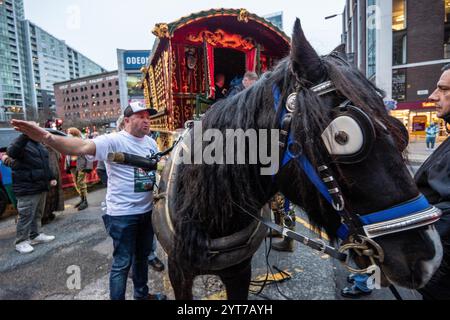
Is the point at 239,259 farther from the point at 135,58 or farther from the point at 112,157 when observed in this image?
the point at 135,58

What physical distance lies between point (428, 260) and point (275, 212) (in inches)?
102

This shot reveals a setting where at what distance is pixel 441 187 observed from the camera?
1428 millimetres

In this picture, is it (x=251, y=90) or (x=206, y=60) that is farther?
(x=206, y=60)

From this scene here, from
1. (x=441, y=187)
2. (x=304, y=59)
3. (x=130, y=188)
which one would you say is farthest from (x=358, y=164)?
(x=130, y=188)

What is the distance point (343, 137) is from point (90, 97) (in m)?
86.5

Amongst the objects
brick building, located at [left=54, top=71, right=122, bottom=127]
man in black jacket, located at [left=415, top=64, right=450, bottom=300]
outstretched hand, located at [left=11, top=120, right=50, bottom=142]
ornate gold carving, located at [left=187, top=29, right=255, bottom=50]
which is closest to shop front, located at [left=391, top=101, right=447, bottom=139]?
ornate gold carving, located at [left=187, top=29, right=255, bottom=50]

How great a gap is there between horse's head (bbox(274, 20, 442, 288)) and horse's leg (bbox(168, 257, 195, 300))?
1.07 meters

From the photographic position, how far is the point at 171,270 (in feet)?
5.79

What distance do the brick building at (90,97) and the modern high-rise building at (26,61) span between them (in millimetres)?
5546

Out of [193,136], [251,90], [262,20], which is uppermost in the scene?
[262,20]

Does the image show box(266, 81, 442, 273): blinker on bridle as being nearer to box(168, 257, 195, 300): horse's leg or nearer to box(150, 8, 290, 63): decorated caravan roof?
box(168, 257, 195, 300): horse's leg

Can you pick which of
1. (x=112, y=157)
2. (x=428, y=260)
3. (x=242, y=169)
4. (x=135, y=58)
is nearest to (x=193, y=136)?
(x=242, y=169)

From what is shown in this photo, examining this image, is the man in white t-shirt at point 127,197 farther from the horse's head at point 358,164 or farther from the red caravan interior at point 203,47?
the red caravan interior at point 203,47

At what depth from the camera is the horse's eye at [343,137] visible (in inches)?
37.0
